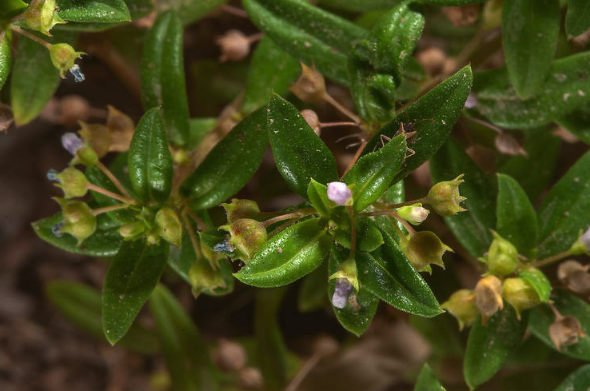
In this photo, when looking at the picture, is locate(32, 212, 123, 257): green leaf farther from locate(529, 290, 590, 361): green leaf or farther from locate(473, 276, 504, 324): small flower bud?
locate(529, 290, 590, 361): green leaf

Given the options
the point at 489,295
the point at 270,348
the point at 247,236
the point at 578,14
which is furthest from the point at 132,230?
the point at 578,14

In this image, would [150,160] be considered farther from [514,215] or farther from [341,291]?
[514,215]

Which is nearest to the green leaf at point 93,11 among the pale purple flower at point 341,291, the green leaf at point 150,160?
the green leaf at point 150,160

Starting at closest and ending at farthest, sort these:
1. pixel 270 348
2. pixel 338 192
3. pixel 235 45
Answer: pixel 338 192 → pixel 235 45 → pixel 270 348

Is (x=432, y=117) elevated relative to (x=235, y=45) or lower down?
elevated

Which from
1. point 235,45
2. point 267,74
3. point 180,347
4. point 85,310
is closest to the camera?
point 267,74

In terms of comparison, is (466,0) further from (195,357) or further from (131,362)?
(131,362)

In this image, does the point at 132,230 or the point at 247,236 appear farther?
the point at 132,230
